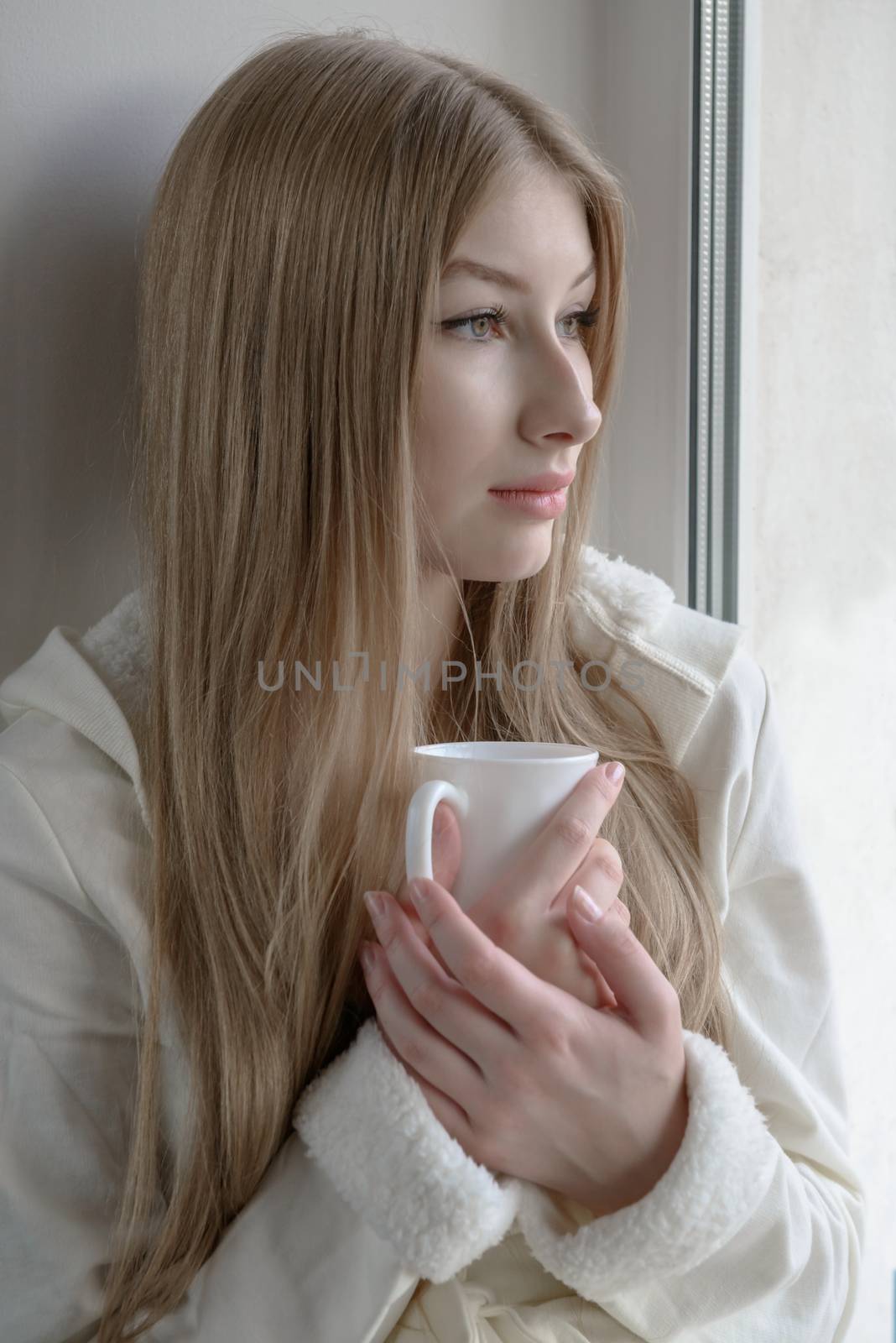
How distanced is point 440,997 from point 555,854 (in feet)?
0.42

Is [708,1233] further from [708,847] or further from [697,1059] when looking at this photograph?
[708,847]

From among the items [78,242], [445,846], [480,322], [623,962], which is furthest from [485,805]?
[78,242]

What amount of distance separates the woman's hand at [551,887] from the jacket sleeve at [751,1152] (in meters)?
0.11

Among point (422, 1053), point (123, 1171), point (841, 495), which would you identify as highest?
point (841, 495)

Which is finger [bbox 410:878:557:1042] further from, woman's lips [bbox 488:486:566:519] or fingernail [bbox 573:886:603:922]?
woman's lips [bbox 488:486:566:519]

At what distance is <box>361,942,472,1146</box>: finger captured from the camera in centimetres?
82

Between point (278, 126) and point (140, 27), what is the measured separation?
23 cm

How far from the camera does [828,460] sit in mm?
1248

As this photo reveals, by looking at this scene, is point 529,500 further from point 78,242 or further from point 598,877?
point 78,242

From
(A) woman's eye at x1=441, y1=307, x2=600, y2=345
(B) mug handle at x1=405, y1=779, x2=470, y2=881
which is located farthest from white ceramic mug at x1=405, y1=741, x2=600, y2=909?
(A) woman's eye at x1=441, y1=307, x2=600, y2=345

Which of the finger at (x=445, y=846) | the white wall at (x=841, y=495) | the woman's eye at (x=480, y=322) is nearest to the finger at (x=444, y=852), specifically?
the finger at (x=445, y=846)

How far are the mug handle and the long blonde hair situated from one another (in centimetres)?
16

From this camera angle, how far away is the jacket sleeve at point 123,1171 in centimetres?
80

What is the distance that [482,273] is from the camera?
2.97 ft
